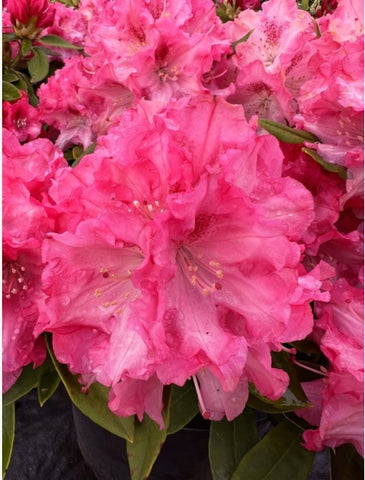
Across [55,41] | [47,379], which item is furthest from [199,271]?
[55,41]

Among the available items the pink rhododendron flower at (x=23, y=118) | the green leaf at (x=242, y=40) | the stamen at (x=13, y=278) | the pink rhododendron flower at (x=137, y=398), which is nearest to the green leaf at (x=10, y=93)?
the pink rhododendron flower at (x=23, y=118)

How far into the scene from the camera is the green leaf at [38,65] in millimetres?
1024

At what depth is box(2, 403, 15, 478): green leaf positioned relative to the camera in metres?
0.56

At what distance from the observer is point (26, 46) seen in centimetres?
101

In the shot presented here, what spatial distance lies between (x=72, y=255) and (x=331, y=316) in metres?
0.25

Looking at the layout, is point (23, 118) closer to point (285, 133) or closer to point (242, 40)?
point (242, 40)

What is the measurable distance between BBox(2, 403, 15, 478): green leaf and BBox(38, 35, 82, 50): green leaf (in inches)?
25.5

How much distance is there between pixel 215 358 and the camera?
44 cm

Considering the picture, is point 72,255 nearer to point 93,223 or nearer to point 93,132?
point 93,223

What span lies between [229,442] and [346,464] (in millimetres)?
125

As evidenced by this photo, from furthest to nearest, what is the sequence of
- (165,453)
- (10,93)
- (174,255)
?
(10,93)
(165,453)
(174,255)

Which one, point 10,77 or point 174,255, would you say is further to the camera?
point 10,77

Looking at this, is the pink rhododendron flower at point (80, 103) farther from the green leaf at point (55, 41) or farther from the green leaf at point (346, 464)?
the green leaf at point (346, 464)

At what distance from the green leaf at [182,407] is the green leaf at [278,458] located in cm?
8
